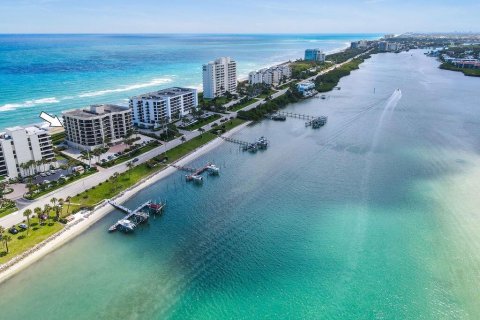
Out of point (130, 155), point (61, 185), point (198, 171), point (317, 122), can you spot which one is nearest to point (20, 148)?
point (61, 185)

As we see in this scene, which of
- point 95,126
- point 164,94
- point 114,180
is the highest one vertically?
point 164,94

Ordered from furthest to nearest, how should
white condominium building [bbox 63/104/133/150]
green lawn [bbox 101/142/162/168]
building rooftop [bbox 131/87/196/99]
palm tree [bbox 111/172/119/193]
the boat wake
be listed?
building rooftop [bbox 131/87/196/99]
the boat wake
white condominium building [bbox 63/104/133/150]
green lawn [bbox 101/142/162/168]
palm tree [bbox 111/172/119/193]

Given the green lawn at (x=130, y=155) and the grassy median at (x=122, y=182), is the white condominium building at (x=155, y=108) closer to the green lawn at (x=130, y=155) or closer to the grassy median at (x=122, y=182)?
the green lawn at (x=130, y=155)

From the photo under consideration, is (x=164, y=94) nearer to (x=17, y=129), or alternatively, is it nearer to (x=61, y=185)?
(x=17, y=129)

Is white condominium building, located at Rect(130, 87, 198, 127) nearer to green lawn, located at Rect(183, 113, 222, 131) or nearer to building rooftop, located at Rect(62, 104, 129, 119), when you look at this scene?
green lawn, located at Rect(183, 113, 222, 131)

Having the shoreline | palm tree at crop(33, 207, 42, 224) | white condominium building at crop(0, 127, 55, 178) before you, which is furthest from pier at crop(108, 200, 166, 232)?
white condominium building at crop(0, 127, 55, 178)

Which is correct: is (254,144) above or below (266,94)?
below
